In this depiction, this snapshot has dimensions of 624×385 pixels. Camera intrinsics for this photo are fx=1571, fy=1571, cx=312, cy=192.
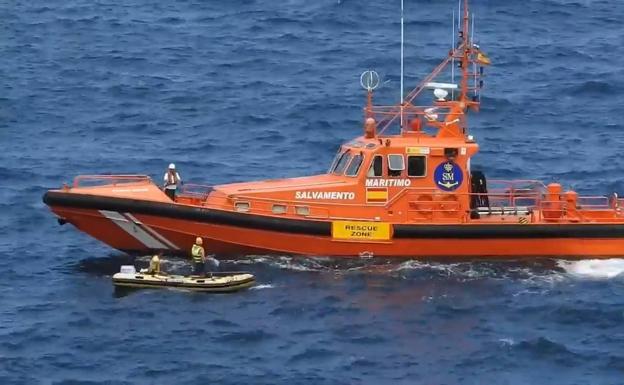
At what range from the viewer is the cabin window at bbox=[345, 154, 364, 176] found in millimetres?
35656

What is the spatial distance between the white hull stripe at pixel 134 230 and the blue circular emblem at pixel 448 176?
6.38 meters

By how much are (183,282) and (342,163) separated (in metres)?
5.39

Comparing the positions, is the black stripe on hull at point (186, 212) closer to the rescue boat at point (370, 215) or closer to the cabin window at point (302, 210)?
the rescue boat at point (370, 215)

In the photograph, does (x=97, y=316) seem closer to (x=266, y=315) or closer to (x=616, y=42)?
(x=266, y=315)

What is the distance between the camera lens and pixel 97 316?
31797 mm

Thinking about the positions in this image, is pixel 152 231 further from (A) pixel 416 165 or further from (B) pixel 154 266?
(A) pixel 416 165

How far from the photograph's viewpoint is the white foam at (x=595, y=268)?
3459 cm

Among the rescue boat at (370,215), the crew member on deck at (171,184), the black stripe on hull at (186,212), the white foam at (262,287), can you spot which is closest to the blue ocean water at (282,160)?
the white foam at (262,287)

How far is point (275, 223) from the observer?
35.1 m

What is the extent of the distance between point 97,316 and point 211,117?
18066 millimetres

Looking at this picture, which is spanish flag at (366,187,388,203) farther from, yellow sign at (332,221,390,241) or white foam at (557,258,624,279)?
white foam at (557,258,624,279)

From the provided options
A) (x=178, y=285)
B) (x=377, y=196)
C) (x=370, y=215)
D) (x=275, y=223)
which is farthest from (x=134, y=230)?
(x=377, y=196)

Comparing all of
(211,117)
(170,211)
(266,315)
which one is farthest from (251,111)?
(266,315)

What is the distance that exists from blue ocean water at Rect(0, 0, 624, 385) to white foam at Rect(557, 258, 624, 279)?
0.07 metres
